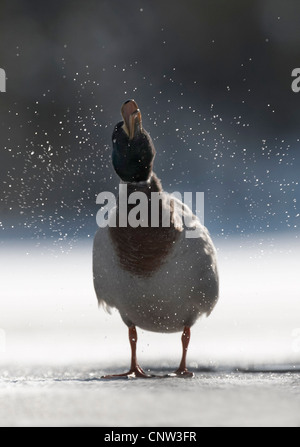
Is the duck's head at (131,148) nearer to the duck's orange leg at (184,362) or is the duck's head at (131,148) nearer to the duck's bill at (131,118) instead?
the duck's bill at (131,118)

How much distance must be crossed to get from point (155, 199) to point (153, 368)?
1.84ft

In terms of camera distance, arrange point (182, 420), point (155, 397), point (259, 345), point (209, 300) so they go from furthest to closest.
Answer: point (259, 345)
point (209, 300)
point (155, 397)
point (182, 420)

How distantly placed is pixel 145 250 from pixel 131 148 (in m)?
0.26

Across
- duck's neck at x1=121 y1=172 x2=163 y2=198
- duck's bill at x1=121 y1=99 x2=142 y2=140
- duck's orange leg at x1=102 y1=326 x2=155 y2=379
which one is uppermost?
duck's bill at x1=121 y1=99 x2=142 y2=140

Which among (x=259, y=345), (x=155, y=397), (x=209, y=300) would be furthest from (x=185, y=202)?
(x=155, y=397)

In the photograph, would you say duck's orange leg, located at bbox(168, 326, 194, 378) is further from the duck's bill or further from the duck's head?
the duck's bill

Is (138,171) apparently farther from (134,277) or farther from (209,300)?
(209,300)

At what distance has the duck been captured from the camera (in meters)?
2.22

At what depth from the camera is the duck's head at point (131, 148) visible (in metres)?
2.20

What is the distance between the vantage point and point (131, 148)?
2.21 meters

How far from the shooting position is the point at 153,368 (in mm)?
2543

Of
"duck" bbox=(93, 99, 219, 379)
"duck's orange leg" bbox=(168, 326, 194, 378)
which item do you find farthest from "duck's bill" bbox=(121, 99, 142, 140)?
"duck's orange leg" bbox=(168, 326, 194, 378)

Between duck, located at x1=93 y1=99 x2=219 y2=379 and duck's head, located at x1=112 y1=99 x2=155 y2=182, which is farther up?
duck's head, located at x1=112 y1=99 x2=155 y2=182
